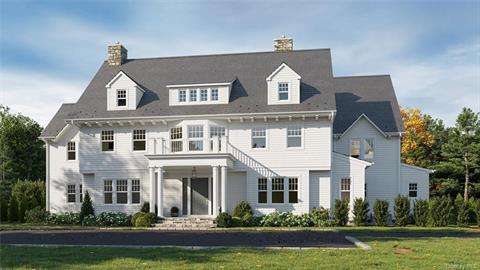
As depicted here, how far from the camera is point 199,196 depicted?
3169 centimetres

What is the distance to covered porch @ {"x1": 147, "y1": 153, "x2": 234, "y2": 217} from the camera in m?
29.5

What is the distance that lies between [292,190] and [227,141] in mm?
4825

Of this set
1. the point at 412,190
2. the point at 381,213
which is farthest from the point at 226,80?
the point at 412,190

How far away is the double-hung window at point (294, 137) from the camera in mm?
30250

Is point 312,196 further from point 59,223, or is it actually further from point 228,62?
point 59,223

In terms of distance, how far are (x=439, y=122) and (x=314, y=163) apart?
26610mm

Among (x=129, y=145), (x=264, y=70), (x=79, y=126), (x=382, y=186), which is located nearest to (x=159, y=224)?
(x=129, y=145)

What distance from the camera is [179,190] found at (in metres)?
31.9

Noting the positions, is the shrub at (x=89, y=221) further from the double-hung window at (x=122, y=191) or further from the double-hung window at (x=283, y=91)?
Result: the double-hung window at (x=283, y=91)

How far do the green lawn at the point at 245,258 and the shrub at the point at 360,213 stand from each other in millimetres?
12862

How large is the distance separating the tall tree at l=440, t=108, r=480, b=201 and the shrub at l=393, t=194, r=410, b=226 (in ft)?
48.4

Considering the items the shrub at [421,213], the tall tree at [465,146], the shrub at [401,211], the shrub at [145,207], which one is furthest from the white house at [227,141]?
the tall tree at [465,146]

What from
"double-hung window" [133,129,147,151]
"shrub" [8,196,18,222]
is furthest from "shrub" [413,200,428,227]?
"shrub" [8,196,18,222]

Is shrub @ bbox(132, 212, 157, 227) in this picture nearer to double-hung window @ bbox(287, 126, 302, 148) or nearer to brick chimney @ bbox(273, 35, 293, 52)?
double-hung window @ bbox(287, 126, 302, 148)
